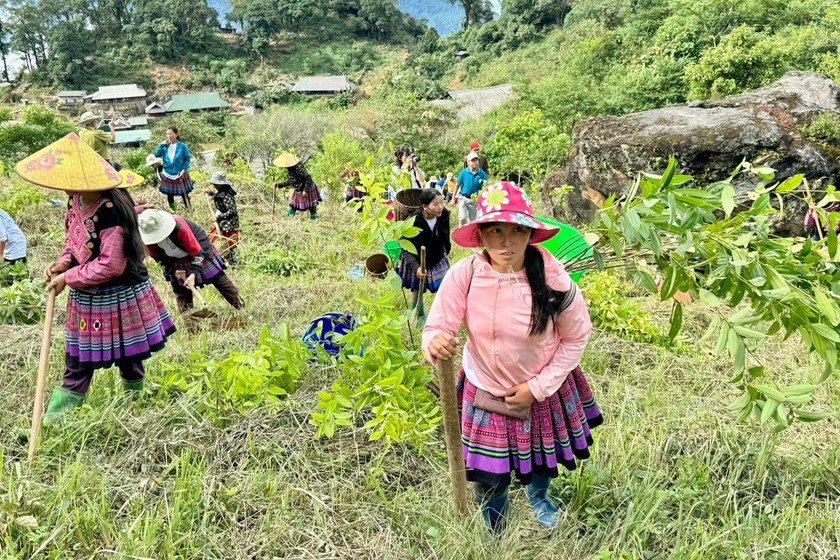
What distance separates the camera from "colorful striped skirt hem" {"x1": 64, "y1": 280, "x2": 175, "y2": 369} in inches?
102

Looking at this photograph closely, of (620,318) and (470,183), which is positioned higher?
(470,183)

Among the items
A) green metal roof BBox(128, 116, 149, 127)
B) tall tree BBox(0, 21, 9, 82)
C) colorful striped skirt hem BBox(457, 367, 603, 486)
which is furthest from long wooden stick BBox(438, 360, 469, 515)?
tall tree BBox(0, 21, 9, 82)

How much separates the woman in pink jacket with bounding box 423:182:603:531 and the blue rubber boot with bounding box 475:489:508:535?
4.1 inches

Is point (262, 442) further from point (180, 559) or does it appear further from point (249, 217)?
point (249, 217)

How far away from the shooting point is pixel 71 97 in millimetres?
43125

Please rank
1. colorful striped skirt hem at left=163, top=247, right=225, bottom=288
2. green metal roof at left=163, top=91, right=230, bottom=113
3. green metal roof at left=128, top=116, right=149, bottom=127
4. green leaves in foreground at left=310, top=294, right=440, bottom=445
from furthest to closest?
green metal roof at left=163, top=91, right=230, bottom=113 < green metal roof at left=128, top=116, right=149, bottom=127 < colorful striped skirt hem at left=163, top=247, right=225, bottom=288 < green leaves in foreground at left=310, top=294, right=440, bottom=445

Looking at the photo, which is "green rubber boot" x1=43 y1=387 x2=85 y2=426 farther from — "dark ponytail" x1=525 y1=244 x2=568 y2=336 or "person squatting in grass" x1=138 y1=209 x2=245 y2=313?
"dark ponytail" x1=525 y1=244 x2=568 y2=336

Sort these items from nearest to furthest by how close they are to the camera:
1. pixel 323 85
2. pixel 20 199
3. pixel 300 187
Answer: pixel 20 199 → pixel 300 187 → pixel 323 85

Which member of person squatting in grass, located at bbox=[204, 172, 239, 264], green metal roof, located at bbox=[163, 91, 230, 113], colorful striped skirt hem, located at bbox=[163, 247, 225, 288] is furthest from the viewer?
green metal roof, located at bbox=[163, 91, 230, 113]

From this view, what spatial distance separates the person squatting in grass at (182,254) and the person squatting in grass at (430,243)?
140cm

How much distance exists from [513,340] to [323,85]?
4747 cm

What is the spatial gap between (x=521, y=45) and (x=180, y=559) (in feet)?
128

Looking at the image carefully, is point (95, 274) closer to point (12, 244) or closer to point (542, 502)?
point (542, 502)

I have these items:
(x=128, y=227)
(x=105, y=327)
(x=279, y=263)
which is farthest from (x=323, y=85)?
(x=105, y=327)
